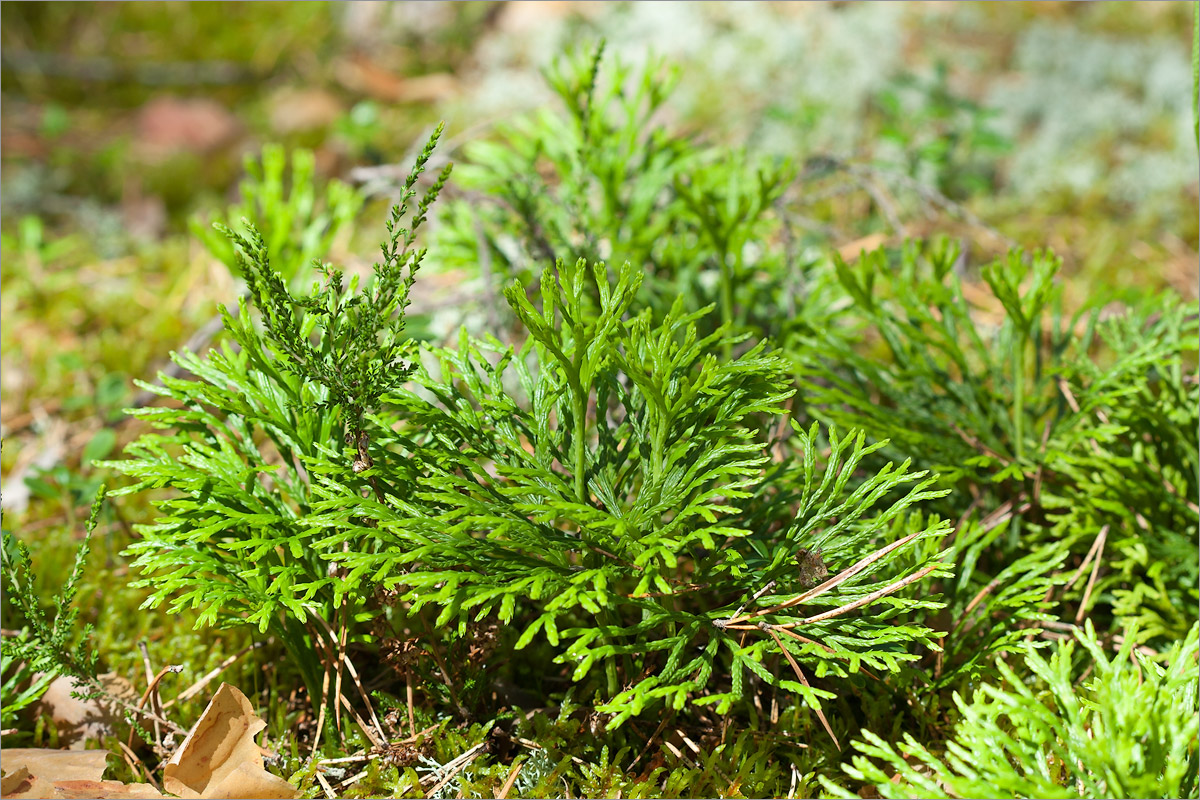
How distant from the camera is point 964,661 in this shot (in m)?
1.90

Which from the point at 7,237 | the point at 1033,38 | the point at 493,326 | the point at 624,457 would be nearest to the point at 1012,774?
the point at 624,457

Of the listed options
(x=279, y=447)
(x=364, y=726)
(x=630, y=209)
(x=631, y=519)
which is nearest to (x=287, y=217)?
(x=630, y=209)

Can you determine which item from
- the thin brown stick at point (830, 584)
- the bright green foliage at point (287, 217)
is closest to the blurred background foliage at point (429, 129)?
the bright green foliage at point (287, 217)

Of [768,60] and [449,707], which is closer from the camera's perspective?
[449,707]

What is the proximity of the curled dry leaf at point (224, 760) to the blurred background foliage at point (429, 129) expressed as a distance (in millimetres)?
833

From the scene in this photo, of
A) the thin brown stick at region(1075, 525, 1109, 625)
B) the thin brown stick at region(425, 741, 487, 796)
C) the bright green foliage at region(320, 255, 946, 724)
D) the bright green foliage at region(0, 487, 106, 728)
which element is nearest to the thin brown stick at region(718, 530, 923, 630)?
the bright green foliage at region(320, 255, 946, 724)

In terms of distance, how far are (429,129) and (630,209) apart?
1909mm

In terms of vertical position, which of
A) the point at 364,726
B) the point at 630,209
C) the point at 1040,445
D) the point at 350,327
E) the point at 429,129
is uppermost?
the point at 429,129

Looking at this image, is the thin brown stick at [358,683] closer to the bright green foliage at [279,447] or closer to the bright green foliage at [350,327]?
the bright green foliage at [279,447]

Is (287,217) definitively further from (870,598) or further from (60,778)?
(870,598)

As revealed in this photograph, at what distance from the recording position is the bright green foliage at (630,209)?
7.99 ft

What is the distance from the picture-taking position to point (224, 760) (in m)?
1.67

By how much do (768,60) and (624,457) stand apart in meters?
3.72

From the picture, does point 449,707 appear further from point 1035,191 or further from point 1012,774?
point 1035,191
